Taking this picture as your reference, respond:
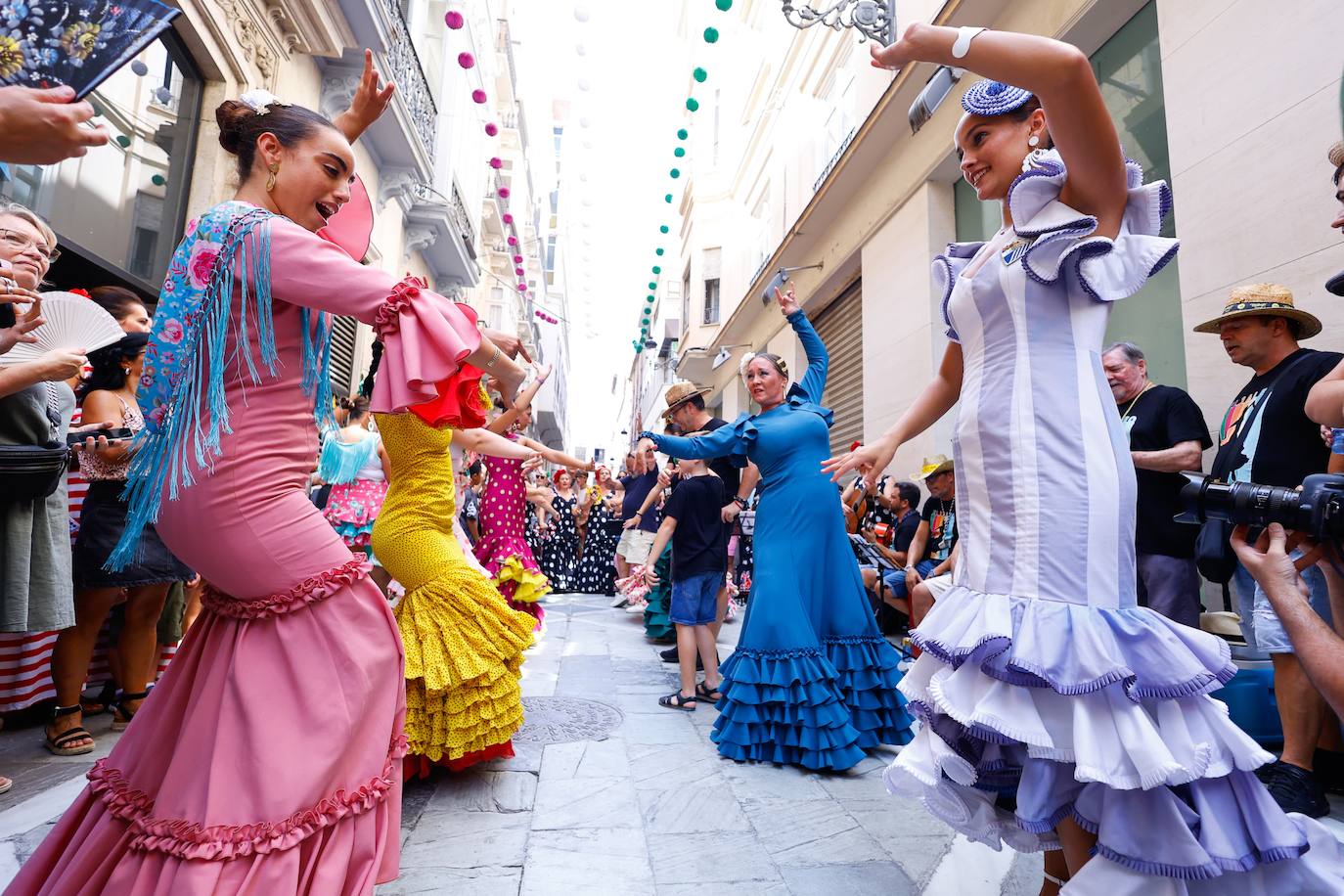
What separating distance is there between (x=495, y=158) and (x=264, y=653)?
15366 millimetres

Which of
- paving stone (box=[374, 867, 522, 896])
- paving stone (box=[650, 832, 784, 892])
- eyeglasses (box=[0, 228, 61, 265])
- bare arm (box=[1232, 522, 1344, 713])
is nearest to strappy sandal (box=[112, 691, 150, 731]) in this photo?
eyeglasses (box=[0, 228, 61, 265])

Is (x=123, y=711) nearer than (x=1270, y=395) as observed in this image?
No

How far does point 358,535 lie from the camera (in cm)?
547

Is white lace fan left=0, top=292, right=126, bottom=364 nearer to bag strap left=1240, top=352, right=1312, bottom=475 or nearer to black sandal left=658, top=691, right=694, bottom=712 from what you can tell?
black sandal left=658, top=691, right=694, bottom=712

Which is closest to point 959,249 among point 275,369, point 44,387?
point 275,369

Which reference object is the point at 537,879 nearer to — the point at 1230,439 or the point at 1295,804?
the point at 1295,804

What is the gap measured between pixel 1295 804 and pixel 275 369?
3618mm

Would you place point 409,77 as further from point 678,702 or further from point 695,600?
point 678,702

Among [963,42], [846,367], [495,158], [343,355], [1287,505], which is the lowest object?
[1287,505]

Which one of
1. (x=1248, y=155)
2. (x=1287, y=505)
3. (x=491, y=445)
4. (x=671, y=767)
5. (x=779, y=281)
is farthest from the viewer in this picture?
(x=779, y=281)

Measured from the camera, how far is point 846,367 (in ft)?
36.8

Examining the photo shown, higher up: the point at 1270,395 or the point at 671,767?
the point at 1270,395

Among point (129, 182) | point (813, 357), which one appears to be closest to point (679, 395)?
point (813, 357)

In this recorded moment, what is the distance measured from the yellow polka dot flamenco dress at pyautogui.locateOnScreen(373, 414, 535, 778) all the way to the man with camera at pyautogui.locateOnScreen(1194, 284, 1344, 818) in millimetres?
2967
